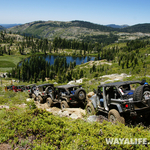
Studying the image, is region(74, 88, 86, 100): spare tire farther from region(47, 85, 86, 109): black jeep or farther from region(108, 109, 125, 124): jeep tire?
region(108, 109, 125, 124): jeep tire

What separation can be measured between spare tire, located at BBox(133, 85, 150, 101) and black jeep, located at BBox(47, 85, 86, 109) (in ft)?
18.0

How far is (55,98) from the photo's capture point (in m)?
13.8

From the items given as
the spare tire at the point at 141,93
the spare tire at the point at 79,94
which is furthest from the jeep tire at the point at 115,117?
the spare tire at the point at 79,94

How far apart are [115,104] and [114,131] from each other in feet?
7.17

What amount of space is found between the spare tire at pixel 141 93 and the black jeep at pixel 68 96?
549 cm

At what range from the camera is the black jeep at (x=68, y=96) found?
11.5m

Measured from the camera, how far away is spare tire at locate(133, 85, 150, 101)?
6406 mm

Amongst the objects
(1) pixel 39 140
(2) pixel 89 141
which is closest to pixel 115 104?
(2) pixel 89 141

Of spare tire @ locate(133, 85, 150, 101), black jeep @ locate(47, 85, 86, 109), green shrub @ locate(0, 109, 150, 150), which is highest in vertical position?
spare tire @ locate(133, 85, 150, 101)

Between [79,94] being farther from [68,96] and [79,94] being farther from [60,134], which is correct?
[60,134]

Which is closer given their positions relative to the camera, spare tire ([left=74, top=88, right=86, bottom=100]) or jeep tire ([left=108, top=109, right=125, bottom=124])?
jeep tire ([left=108, top=109, right=125, bottom=124])

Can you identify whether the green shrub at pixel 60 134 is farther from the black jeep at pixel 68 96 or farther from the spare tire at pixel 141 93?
the black jeep at pixel 68 96

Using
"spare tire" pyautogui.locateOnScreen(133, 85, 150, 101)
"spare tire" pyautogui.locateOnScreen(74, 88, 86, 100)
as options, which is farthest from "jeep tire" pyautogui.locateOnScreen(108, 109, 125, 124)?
"spare tire" pyautogui.locateOnScreen(74, 88, 86, 100)

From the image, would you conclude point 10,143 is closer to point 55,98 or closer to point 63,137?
point 63,137
